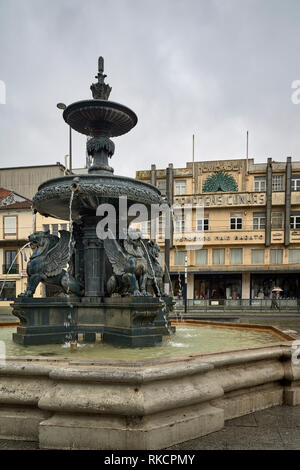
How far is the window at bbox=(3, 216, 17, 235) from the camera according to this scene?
125ft

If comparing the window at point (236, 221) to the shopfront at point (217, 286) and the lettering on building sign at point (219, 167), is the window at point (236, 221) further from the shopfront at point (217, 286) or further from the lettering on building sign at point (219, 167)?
the lettering on building sign at point (219, 167)

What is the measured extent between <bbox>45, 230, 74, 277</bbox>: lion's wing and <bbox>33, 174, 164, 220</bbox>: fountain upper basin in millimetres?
695

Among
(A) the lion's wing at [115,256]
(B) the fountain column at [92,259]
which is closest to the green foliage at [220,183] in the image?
(B) the fountain column at [92,259]

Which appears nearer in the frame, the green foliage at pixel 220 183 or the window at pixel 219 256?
the window at pixel 219 256

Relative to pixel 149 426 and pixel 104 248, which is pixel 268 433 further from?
pixel 104 248

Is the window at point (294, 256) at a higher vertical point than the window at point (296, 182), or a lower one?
lower

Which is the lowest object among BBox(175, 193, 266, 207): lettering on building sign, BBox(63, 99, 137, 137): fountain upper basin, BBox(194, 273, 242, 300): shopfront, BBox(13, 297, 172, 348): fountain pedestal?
BBox(194, 273, 242, 300): shopfront

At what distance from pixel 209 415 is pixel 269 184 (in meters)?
34.6

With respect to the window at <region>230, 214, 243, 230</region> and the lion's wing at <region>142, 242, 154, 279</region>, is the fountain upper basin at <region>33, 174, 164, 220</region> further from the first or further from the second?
the window at <region>230, 214, 243, 230</region>

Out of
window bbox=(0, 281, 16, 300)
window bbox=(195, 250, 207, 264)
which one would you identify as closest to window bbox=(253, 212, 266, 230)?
window bbox=(195, 250, 207, 264)

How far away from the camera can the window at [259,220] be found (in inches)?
1437

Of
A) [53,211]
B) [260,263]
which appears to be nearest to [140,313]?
[53,211]

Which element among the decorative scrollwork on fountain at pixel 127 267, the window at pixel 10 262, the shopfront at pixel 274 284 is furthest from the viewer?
the window at pixel 10 262

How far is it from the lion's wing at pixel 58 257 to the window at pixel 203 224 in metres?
30.5
